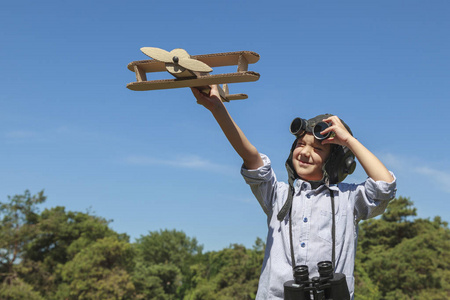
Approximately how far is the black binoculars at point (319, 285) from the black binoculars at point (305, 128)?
91cm

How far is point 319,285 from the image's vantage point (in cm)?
287

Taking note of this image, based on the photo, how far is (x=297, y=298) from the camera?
2.85m

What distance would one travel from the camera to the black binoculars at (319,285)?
285 centimetres

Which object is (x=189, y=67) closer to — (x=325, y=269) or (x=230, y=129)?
(x=230, y=129)

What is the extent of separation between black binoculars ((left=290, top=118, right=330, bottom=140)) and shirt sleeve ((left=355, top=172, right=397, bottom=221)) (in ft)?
1.50

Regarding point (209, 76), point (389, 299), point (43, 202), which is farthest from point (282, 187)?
point (43, 202)

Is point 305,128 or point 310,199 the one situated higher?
point 305,128

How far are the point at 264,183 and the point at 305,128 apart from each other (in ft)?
1.70

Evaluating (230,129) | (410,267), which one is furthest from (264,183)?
(410,267)

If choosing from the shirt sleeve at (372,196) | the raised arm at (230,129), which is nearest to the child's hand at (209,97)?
the raised arm at (230,129)

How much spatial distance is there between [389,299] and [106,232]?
2136cm

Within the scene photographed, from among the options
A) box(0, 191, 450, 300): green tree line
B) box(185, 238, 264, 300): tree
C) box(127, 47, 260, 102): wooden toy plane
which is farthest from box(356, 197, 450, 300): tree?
box(127, 47, 260, 102): wooden toy plane

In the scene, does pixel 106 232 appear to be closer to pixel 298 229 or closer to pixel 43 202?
pixel 43 202

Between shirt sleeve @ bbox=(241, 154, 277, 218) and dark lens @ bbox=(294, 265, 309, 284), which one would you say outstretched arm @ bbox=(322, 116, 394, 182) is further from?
dark lens @ bbox=(294, 265, 309, 284)
